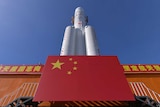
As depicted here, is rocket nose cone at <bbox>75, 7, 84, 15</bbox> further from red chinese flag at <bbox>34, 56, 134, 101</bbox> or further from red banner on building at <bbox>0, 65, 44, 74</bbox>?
red chinese flag at <bbox>34, 56, 134, 101</bbox>

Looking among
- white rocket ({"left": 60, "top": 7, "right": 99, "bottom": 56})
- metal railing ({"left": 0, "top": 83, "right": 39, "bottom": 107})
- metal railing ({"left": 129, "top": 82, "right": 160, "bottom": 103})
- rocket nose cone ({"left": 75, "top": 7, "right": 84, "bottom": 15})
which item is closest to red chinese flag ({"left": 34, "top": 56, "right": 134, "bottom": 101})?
metal railing ({"left": 0, "top": 83, "right": 39, "bottom": 107})

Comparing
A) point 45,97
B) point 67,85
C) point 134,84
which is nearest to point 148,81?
point 134,84

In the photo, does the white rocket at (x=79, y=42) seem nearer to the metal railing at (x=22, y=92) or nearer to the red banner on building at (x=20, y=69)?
the red banner on building at (x=20, y=69)

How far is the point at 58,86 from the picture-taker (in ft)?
29.6

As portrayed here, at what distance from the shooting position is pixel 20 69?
13.9m

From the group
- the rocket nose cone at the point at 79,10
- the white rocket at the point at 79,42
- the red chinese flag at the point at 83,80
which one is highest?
the rocket nose cone at the point at 79,10

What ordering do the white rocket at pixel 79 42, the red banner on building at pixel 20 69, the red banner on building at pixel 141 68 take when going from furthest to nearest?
the white rocket at pixel 79 42, the red banner on building at pixel 141 68, the red banner on building at pixel 20 69

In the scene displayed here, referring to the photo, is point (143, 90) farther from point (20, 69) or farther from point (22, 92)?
point (20, 69)

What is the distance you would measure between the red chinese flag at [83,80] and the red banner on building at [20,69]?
10.2 ft

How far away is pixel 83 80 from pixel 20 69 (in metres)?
6.48

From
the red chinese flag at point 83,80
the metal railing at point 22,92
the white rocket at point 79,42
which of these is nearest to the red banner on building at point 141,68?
the red chinese flag at point 83,80

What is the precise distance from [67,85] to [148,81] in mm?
6652

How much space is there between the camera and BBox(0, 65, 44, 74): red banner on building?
44.5 feet

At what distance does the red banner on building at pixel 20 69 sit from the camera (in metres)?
13.6
